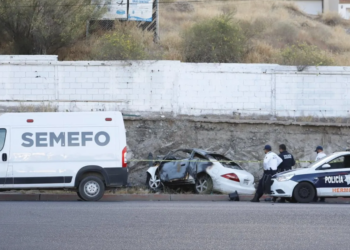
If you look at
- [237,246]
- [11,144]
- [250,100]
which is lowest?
[237,246]

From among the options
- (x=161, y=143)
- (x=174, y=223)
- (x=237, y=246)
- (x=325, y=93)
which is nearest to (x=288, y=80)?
(x=325, y=93)

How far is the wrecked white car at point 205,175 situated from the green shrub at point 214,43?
8.17 m

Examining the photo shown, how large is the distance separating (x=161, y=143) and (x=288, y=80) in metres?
5.33

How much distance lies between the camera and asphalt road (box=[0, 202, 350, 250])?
8852mm

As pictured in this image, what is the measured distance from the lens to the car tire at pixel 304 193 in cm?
1625

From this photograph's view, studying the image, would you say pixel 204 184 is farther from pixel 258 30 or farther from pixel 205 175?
pixel 258 30

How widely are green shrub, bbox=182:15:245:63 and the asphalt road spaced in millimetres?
12878

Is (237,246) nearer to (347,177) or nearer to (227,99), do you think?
(347,177)

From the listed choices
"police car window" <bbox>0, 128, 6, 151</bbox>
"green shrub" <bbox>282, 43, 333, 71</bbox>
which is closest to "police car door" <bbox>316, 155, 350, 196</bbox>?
"green shrub" <bbox>282, 43, 333, 71</bbox>

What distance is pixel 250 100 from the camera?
71.7 ft

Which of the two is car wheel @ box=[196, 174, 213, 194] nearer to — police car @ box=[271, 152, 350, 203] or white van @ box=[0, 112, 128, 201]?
police car @ box=[271, 152, 350, 203]

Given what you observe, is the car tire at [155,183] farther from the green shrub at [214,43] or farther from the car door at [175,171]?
the green shrub at [214,43]

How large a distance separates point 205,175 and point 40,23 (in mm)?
10633

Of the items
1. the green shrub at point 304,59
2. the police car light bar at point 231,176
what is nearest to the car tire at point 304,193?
the police car light bar at point 231,176
